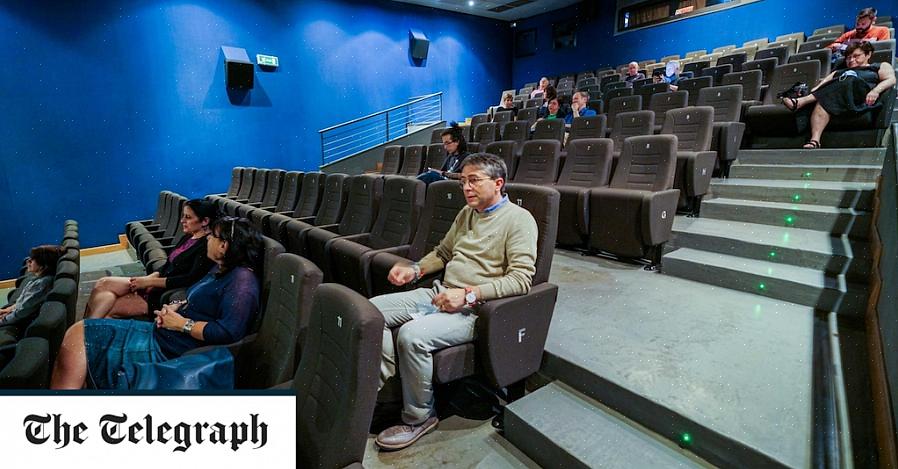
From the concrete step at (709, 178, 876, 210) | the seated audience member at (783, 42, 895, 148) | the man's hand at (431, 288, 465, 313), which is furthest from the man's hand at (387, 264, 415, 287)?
the seated audience member at (783, 42, 895, 148)

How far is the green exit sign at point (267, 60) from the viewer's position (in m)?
5.52

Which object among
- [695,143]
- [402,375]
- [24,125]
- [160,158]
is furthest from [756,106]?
[24,125]

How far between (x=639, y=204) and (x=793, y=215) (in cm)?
70

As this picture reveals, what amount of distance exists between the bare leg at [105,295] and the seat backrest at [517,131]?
2.90 m

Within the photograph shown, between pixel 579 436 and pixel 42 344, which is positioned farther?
pixel 579 436

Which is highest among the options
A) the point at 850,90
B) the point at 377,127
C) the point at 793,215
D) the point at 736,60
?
the point at 736,60

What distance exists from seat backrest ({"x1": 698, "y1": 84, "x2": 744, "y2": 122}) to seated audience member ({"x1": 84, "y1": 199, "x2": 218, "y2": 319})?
3.27m

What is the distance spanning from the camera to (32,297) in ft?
6.23

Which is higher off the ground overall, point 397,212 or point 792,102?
point 792,102

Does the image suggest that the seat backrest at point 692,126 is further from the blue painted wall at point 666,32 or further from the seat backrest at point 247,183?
the blue painted wall at point 666,32

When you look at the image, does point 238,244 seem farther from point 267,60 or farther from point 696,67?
point 696,67

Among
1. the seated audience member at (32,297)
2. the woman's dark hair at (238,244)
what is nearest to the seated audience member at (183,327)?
the woman's dark hair at (238,244)

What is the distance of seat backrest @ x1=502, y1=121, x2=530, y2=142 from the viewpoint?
3.85m

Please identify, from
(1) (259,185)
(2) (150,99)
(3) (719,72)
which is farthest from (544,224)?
(2) (150,99)
